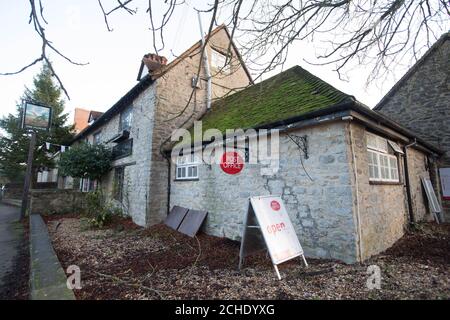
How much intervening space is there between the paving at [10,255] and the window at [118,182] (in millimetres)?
3677

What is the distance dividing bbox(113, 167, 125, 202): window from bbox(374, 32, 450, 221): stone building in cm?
1406

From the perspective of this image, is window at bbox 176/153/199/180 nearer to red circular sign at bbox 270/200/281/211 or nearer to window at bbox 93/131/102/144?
red circular sign at bbox 270/200/281/211

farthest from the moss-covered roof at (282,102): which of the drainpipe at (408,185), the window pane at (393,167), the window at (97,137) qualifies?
the window at (97,137)

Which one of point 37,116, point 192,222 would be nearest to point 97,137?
point 37,116

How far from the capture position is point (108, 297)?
11.5 ft

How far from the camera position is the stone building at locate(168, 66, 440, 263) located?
464 centimetres

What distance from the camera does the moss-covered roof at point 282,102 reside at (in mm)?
5367

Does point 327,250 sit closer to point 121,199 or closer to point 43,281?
point 43,281

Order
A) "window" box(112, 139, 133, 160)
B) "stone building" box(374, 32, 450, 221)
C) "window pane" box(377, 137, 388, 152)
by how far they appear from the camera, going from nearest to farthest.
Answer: "window pane" box(377, 137, 388, 152), "stone building" box(374, 32, 450, 221), "window" box(112, 139, 133, 160)

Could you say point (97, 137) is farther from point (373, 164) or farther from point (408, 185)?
point (408, 185)

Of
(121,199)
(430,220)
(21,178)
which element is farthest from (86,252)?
(21,178)

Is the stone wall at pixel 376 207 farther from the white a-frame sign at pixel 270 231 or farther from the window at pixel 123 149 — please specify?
the window at pixel 123 149

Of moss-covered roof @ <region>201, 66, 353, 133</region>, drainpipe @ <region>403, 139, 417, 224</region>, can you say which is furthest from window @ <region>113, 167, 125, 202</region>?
drainpipe @ <region>403, 139, 417, 224</region>
